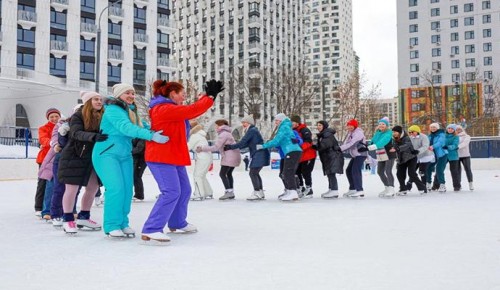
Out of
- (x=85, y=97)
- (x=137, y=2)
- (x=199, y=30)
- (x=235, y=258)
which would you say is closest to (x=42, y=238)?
(x=85, y=97)

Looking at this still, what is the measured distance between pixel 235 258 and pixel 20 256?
1.93 metres

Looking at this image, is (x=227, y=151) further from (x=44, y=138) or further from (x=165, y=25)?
(x=165, y=25)

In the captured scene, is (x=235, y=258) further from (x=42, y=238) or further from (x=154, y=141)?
(x=42, y=238)

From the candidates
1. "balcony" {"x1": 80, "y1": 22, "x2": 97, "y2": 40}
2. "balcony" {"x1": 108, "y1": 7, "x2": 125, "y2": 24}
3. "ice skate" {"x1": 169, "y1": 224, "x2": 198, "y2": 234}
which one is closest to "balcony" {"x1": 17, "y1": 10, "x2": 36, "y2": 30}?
"balcony" {"x1": 80, "y1": 22, "x2": 97, "y2": 40}

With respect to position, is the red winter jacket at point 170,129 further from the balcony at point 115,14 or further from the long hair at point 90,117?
the balcony at point 115,14

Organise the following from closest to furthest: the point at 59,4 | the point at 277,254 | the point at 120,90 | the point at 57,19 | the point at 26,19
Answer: the point at 277,254
the point at 120,90
the point at 26,19
the point at 59,4
the point at 57,19

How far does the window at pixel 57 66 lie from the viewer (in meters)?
42.2

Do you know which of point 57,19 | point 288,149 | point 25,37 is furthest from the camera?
point 57,19

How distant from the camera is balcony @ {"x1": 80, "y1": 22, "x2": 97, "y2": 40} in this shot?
4397 cm

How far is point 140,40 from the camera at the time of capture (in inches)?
1923

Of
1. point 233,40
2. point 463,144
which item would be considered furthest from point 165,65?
A: point 463,144

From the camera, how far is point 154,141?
4.62 metres

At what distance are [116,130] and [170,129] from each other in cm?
59

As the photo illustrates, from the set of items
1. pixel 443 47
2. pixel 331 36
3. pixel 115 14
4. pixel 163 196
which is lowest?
pixel 163 196
